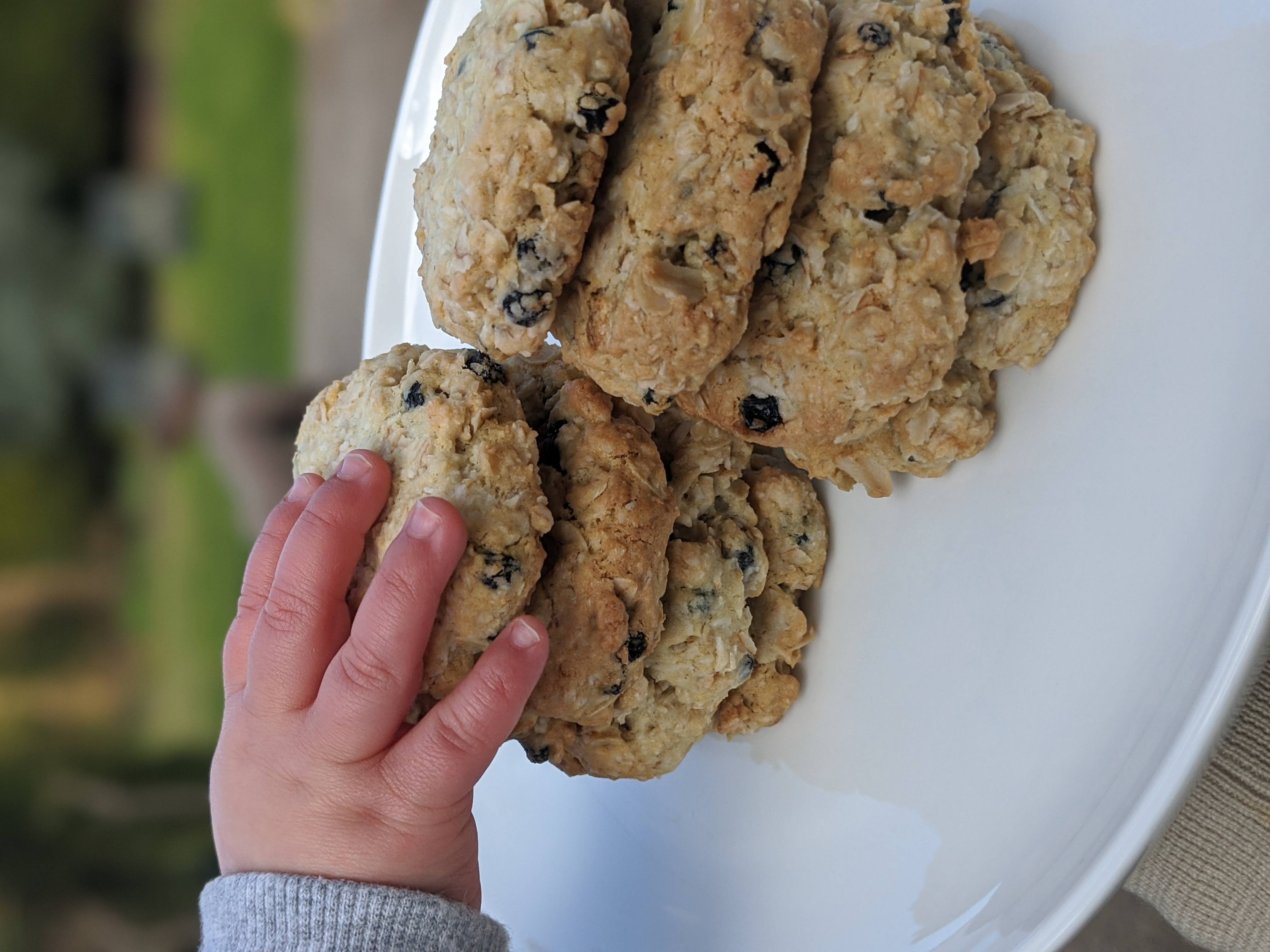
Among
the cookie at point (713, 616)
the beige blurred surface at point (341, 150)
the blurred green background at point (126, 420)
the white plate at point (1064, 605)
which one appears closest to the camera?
the white plate at point (1064, 605)

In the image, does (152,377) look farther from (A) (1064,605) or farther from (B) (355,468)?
(A) (1064,605)

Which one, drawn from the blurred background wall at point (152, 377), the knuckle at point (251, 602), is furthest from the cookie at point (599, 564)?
the blurred background wall at point (152, 377)

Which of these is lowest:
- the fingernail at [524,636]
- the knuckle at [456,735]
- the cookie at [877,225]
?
the knuckle at [456,735]

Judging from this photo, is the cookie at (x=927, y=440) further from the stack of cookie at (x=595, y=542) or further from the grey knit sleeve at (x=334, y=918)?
the grey knit sleeve at (x=334, y=918)

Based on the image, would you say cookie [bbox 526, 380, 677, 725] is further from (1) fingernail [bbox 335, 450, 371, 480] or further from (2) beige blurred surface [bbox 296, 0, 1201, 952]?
(2) beige blurred surface [bbox 296, 0, 1201, 952]

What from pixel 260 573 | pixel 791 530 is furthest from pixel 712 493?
pixel 260 573

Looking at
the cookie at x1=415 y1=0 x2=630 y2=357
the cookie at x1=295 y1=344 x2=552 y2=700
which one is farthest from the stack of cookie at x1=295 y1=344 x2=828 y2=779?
the cookie at x1=415 y1=0 x2=630 y2=357

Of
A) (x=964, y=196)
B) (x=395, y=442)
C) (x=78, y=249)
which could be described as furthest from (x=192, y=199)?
(x=964, y=196)
